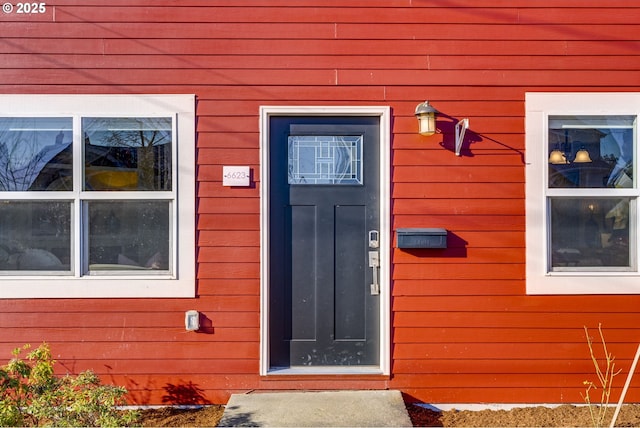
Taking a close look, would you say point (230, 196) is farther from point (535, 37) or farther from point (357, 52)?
point (535, 37)

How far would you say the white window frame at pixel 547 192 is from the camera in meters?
3.55

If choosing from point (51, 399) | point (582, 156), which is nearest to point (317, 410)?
point (51, 399)

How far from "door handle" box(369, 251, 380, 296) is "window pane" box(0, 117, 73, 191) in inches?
88.6

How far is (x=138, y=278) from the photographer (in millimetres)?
3547

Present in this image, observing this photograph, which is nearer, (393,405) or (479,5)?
(393,405)

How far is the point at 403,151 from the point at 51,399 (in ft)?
9.23

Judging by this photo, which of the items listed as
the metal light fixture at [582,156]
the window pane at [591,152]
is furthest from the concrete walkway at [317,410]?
the metal light fixture at [582,156]

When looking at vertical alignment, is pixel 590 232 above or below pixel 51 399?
above

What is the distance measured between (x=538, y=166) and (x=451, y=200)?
26.4 inches

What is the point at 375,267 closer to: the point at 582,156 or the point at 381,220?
the point at 381,220

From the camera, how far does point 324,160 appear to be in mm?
3668

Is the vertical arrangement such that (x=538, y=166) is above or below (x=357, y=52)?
below

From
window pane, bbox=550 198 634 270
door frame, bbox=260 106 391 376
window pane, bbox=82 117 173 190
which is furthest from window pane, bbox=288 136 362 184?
window pane, bbox=550 198 634 270

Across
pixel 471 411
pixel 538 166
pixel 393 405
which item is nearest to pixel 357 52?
pixel 538 166
